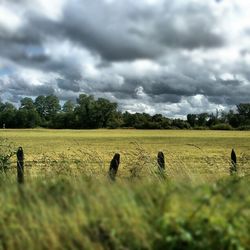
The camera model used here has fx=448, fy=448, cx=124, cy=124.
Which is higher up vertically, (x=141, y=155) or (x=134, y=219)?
(x=141, y=155)

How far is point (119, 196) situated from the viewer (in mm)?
4188

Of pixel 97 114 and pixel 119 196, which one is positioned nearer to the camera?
pixel 119 196

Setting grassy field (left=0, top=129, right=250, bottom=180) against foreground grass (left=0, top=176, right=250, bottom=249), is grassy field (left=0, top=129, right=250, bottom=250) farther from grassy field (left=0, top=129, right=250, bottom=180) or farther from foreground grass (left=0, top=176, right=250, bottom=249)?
grassy field (left=0, top=129, right=250, bottom=180)

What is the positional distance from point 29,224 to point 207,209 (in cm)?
155

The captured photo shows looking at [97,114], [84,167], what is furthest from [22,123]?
[84,167]

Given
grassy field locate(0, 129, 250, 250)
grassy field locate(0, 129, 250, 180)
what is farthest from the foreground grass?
grassy field locate(0, 129, 250, 180)

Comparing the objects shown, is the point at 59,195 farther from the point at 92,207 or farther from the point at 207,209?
the point at 207,209

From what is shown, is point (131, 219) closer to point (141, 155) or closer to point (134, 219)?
point (134, 219)

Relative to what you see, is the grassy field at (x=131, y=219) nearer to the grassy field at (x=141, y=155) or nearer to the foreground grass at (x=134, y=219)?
the foreground grass at (x=134, y=219)

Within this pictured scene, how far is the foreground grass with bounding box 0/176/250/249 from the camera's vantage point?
349cm

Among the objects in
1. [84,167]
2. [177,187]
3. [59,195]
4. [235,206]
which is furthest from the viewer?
[84,167]

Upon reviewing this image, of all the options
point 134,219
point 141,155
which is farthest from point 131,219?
point 141,155

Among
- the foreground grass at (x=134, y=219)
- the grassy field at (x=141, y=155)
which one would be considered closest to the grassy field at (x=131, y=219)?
the foreground grass at (x=134, y=219)

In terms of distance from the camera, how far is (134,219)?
3695 mm
